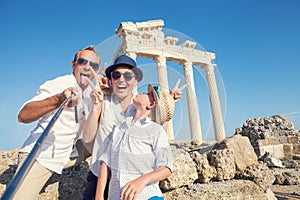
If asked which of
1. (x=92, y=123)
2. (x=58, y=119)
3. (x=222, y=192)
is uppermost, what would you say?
(x=58, y=119)

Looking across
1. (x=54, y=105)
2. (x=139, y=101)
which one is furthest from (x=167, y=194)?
(x=54, y=105)

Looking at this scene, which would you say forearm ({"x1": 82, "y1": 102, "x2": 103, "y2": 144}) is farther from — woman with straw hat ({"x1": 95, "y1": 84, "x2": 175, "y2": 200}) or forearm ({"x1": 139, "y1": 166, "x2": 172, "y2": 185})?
forearm ({"x1": 139, "y1": 166, "x2": 172, "y2": 185})

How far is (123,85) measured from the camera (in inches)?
71.0

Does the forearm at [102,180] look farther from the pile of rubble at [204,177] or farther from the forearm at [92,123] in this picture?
the pile of rubble at [204,177]

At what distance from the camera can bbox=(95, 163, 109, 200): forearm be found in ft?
6.03

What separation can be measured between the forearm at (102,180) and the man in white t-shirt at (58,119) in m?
0.54

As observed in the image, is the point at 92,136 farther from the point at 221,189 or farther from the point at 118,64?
the point at 221,189

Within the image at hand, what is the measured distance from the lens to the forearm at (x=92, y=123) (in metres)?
1.96

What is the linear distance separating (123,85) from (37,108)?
40.1 inches

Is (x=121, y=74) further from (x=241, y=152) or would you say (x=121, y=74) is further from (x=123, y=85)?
(x=241, y=152)

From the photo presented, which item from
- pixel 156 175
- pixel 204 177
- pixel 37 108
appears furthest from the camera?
pixel 204 177

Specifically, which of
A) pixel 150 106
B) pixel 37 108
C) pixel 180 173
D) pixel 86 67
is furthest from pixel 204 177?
pixel 37 108

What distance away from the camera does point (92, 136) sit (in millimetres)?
2039

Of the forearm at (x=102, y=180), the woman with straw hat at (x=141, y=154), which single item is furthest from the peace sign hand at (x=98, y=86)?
the forearm at (x=102, y=180)
